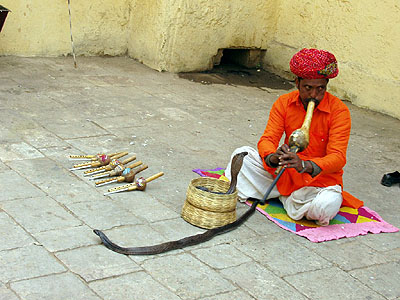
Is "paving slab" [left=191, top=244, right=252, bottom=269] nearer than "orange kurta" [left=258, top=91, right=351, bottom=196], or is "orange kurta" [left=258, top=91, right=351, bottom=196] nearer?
"paving slab" [left=191, top=244, right=252, bottom=269]

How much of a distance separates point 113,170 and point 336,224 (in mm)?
1593

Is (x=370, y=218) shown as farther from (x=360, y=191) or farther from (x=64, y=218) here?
(x=64, y=218)

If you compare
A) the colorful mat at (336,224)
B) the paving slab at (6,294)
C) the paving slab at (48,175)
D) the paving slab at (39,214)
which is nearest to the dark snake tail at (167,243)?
the paving slab at (39,214)

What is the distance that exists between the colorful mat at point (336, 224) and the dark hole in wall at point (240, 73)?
3.77 m

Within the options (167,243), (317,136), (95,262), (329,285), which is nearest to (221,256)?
(167,243)

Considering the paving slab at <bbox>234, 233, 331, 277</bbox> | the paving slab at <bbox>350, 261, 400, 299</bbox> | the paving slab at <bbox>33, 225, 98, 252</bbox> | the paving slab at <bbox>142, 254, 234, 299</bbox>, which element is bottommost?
the paving slab at <bbox>33, 225, 98, 252</bbox>

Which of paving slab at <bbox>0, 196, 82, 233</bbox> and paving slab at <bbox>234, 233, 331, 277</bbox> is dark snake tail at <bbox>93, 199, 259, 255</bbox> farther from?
paving slab at <bbox>0, 196, 82, 233</bbox>

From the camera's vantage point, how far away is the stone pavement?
10.4ft

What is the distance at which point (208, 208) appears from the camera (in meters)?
3.79

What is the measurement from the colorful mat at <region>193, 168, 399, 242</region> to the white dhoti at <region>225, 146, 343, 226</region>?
0.05 m

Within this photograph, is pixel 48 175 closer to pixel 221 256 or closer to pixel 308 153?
pixel 221 256

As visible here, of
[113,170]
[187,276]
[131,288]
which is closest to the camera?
[131,288]

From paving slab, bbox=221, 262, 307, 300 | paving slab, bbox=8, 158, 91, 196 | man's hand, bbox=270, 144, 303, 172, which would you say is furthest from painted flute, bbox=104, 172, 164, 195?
paving slab, bbox=221, 262, 307, 300

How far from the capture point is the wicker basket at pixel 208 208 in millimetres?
3779
